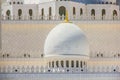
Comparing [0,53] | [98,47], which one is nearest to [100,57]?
[98,47]

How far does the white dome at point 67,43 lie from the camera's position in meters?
89.1

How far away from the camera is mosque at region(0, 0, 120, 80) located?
8919 cm

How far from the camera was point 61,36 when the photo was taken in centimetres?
8962

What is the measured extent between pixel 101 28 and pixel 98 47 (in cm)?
170

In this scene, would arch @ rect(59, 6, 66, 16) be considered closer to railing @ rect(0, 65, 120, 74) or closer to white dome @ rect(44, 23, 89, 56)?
white dome @ rect(44, 23, 89, 56)

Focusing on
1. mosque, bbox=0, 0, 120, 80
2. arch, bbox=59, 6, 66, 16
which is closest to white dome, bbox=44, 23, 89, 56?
mosque, bbox=0, 0, 120, 80

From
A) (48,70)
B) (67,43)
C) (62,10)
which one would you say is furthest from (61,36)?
(62,10)

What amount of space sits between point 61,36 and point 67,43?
0.86 meters

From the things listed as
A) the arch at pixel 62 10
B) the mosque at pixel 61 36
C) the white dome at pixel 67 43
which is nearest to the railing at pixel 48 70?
the mosque at pixel 61 36

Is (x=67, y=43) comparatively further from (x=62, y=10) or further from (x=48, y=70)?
(x=62, y=10)

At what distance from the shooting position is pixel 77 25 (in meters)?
95.9

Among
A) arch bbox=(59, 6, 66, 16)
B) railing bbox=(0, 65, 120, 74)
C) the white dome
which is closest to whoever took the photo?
railing bbox=(0, 65, 120, 74)

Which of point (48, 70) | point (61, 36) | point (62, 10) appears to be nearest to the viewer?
point (48, 70)

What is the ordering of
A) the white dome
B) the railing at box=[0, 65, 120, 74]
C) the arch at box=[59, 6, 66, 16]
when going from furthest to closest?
the arch at box=[59, 6, 66, 16] < the white dome < the railing at box=[0, 65, 120, 74]
